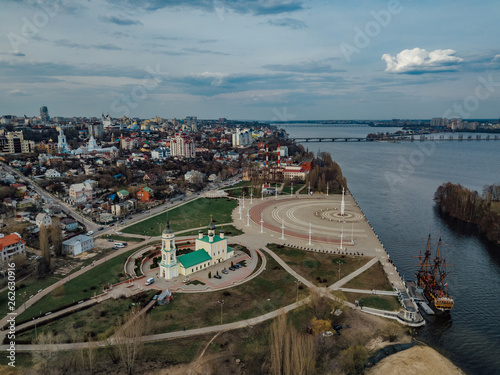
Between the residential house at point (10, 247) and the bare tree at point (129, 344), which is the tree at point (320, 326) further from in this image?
the residential house at point (10, 247)

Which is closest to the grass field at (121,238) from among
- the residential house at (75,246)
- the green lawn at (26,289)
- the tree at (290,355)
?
the residential house at (75,246)

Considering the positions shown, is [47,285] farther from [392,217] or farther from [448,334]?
[392,217]

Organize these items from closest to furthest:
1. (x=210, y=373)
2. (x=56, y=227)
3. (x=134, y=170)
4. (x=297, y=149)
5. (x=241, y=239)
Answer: (x=210, y=373) → (x=56, y=227) → (x=241, y=239) → (x=134, y=170) → (x=297, y=149)

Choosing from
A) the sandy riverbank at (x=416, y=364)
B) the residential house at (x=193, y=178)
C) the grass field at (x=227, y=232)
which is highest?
the residential house at (x=193, y=178)

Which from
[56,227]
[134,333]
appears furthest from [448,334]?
[56,227]

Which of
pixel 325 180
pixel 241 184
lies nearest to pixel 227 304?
pixel 325 180

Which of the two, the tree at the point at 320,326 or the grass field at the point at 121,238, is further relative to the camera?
the grass field at the point at 121,238

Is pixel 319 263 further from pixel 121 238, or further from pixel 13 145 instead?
pixel 13 145
